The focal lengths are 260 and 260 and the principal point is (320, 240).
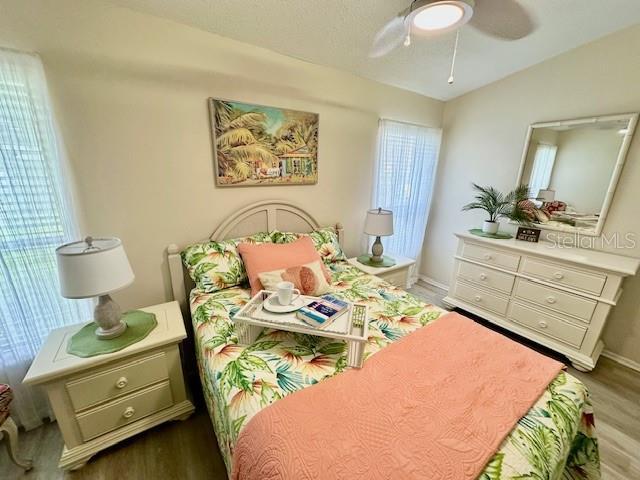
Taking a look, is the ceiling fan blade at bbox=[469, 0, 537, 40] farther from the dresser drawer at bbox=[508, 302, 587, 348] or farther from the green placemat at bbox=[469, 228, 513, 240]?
the dresser drawer at bbox=[508, 302, 587, 348]

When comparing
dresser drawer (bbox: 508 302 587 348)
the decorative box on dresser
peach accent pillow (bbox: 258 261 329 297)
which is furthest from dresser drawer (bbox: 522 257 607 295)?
peach accent pillow (bbox: 258 261 329 297)

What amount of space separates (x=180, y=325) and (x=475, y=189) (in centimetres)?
302

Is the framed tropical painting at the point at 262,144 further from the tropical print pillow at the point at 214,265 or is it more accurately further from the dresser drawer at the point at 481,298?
the dresser drawer at the point at 481,298

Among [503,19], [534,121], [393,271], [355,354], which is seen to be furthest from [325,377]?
[534,121]

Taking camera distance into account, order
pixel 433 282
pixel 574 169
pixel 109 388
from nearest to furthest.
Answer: pixel 109 388, pixel 574 169, pixel 433 282

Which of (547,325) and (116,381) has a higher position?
(116,381)

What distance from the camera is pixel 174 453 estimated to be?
1377mm

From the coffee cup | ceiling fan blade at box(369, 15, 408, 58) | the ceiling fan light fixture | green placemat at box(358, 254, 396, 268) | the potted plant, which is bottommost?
green placemat at box(358, 254, 396, 268)

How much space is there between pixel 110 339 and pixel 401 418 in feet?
4.62

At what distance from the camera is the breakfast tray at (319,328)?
43.3 inches

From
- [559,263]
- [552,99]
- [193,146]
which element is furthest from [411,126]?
[193,146]

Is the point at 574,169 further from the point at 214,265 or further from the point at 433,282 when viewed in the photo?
the point at 214,265

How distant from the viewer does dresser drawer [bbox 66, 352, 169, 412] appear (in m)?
1.21
